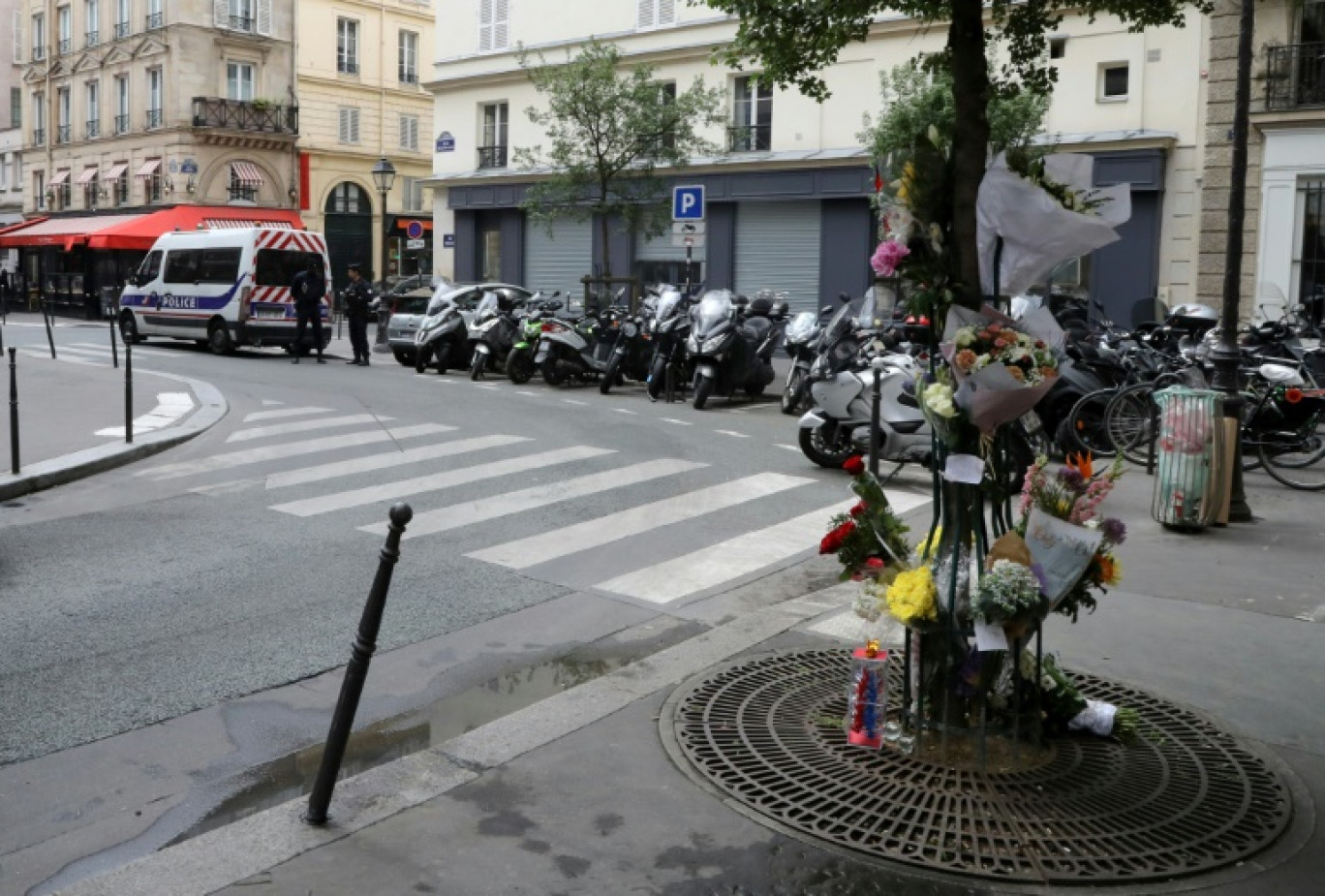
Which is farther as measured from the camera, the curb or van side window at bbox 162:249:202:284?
van side window at bbox 162:249:202:284

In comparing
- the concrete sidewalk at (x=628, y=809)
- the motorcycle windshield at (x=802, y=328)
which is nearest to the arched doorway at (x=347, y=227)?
the motorcycle windshield at (x=802, y=328)

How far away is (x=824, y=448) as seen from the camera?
1201 cm

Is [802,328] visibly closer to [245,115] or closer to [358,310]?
[358,310]

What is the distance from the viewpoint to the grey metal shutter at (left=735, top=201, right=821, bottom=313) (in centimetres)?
2756

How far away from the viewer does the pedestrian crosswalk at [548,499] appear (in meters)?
8.41

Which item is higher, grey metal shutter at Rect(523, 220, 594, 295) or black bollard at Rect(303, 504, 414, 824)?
grey metal shutter at Rect(523, 220, 594, 295)

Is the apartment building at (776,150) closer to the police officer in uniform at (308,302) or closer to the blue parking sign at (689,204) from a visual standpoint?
the blue parking sign at (689,204)

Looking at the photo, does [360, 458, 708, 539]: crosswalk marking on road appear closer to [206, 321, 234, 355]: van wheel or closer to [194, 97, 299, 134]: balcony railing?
[206, 321, 234, 355]: van wheel

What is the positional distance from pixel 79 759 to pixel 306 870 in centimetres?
161

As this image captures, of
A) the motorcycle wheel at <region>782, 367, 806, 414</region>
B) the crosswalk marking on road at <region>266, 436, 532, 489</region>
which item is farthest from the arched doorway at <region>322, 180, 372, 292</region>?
the crosswalk marking on road at <region>266, 436, 532, 489</region>

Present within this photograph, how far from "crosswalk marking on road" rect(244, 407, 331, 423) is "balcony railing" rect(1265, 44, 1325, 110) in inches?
631

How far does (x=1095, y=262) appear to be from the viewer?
23.9m

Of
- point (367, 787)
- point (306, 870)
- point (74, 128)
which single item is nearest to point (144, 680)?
point (367, 787)

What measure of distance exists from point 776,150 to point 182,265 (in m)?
12.4
